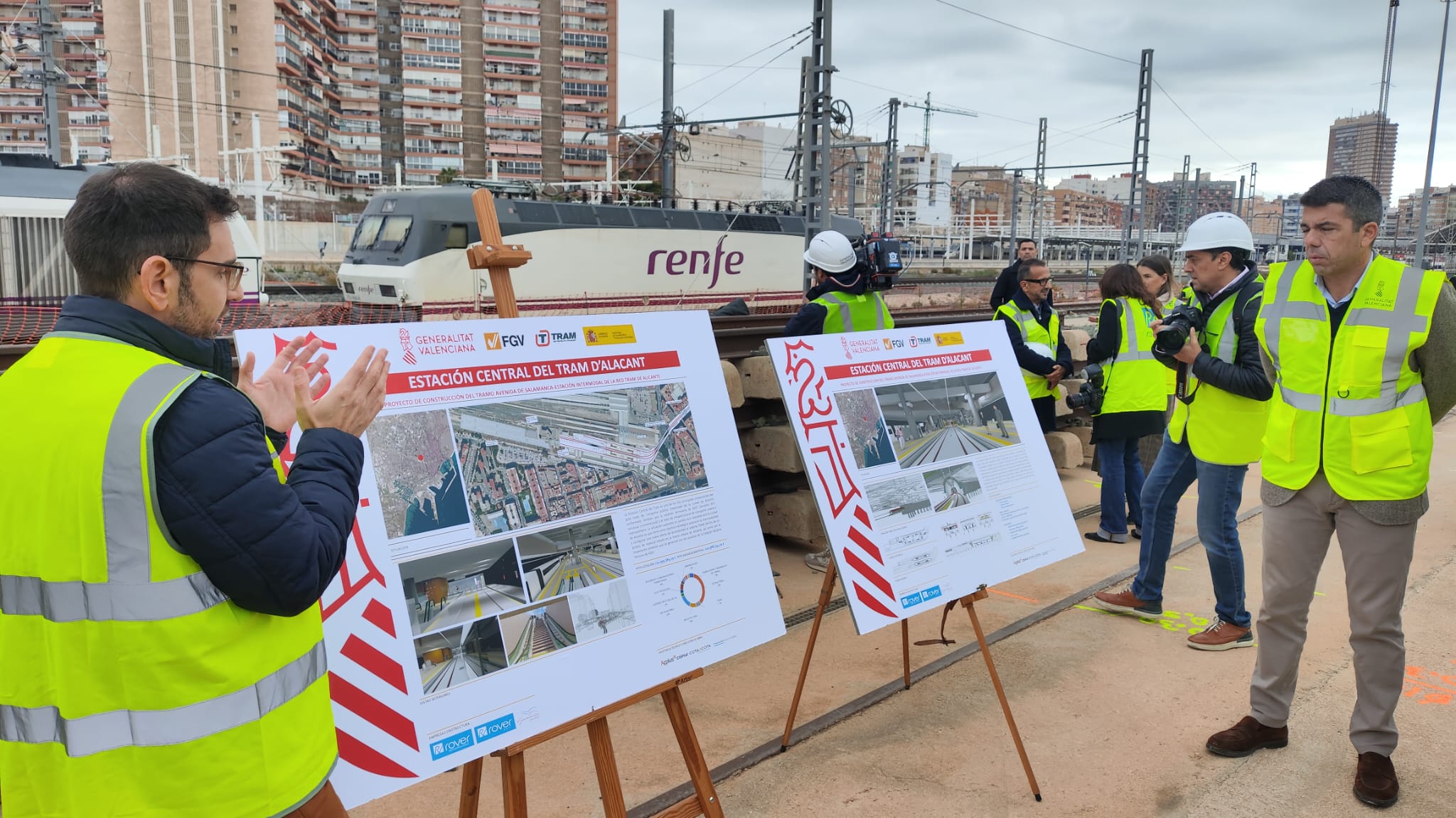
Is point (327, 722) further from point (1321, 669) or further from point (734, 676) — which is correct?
point (1321, 669)

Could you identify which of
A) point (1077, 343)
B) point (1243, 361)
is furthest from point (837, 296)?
point (1077, 343)

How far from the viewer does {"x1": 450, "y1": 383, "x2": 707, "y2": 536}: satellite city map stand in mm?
2189

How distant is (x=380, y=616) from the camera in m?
1.96

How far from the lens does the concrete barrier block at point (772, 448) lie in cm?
560

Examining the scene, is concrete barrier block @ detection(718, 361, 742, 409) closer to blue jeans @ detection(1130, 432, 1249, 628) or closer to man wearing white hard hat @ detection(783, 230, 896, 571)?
man wearing white hard hat @ detection(783, 230, 896, 571)

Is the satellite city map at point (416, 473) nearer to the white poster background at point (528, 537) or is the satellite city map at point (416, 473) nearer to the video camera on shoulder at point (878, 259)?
the white poster background at point (528, 537)

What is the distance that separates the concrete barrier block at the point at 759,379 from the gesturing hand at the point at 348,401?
389 cm

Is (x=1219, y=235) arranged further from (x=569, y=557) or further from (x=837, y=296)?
(x=569, y=557)

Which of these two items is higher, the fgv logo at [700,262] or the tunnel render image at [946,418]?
the fgv logo at [700,262]

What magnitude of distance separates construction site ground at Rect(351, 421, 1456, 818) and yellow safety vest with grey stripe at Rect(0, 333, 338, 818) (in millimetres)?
1662

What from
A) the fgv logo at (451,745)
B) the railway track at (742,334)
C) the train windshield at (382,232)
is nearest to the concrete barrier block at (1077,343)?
the railway track at (742,334)

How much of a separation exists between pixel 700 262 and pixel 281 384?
2169 centimetres

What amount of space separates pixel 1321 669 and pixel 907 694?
1919 millimetres

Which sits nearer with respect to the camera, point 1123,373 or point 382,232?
point 1123,373
